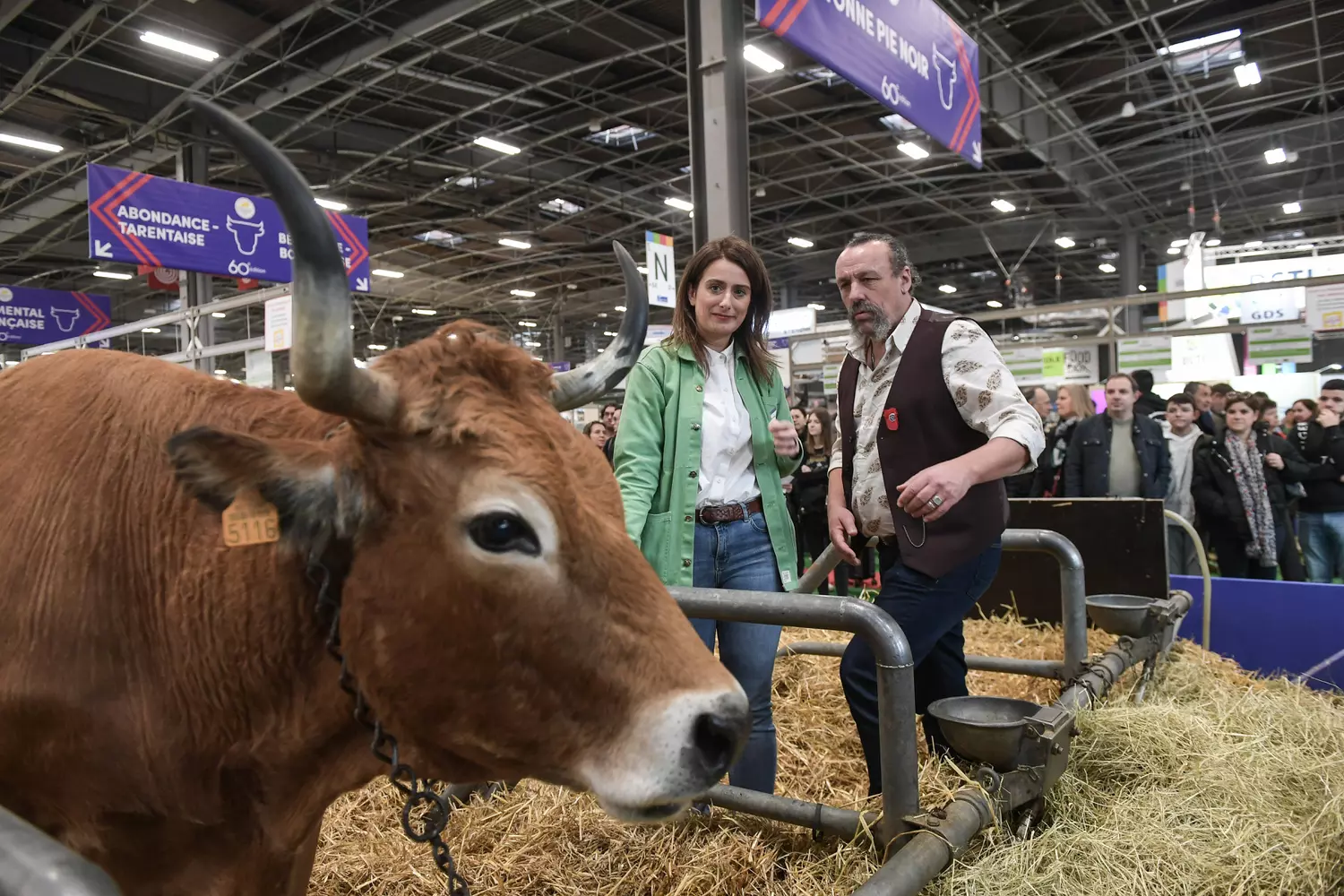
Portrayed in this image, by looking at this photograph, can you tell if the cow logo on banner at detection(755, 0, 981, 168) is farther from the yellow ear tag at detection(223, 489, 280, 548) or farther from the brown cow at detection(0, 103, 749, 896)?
the yellow ear tag at detection(223, 489, 280, 548)

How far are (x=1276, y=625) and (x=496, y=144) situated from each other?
12.9 meters

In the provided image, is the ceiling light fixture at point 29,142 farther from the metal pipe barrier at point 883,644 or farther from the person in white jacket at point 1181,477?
the person in white jacket at point 1181,477

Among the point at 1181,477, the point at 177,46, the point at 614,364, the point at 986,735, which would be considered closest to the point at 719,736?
the point at 614,364

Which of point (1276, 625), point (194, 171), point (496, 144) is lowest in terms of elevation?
point (1276, 625)

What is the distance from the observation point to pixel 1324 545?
6789mm

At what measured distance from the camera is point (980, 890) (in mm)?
2031

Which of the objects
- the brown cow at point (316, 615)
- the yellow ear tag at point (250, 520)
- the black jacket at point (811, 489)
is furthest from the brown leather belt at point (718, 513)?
the black jacket at point (811, 489)

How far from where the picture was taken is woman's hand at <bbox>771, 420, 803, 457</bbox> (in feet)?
9.05

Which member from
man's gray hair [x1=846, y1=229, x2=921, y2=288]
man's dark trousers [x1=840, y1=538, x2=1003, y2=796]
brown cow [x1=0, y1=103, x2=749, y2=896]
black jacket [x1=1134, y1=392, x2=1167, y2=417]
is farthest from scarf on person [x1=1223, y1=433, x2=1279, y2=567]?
brown cow [x1=0, y1=103, x2=749, y2=896]

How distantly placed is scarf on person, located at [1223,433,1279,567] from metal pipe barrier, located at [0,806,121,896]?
23.6 ft

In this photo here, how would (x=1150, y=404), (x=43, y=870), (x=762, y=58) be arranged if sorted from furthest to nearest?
(x=762, y=58), (x=1150, y=404), (x=43, y=870)

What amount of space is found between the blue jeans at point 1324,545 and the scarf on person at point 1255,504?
724 millimetres

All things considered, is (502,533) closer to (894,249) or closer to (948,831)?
(948,831)

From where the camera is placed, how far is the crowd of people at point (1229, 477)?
6.34m
